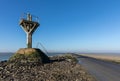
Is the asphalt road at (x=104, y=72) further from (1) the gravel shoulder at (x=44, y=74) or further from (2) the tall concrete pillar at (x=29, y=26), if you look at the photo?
(2) the tall concrete pillar at (x=29, y=26)

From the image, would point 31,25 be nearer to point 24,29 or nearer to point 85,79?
point 24,29

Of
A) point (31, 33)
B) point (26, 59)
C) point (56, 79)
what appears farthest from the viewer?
point (31, 33)

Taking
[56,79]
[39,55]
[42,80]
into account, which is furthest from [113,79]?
[39,55]

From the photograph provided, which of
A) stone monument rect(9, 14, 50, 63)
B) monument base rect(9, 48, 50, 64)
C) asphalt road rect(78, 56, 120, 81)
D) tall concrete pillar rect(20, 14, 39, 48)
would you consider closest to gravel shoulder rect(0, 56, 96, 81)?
asphalt road rect(78, 56, 120, 81)

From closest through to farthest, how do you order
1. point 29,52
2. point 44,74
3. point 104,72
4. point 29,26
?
point 44,74, point 104,72, point 29,52, point 29,26

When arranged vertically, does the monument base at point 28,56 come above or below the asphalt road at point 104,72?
above

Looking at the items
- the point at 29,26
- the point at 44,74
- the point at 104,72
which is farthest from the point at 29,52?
the point at 104,72

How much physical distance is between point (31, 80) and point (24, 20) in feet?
60.3

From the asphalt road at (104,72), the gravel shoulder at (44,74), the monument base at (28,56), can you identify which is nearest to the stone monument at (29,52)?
the monument base at (28,56)

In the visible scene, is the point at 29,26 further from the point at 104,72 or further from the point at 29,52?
the point at 104,72

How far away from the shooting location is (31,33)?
32031mm

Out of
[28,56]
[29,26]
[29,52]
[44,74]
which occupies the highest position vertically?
[29,26]

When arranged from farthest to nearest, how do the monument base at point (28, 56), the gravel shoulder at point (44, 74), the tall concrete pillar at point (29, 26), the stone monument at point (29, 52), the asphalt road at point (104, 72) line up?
the tall concrete pillar at point (29, 26) → the stone monument at point (29, 52) → the monument base at point (28, 56) → the gravel shoulder at point (44, 74) → the asphalt road at point (104, 72)

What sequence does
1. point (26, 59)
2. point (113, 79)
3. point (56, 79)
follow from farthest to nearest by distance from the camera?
point (26, 59) → point (56, 79) → point (113, 79)
